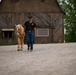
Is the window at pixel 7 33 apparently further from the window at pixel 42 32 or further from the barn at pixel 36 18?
the window at pixel 42 32

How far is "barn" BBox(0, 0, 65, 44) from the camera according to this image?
4194 centimetres

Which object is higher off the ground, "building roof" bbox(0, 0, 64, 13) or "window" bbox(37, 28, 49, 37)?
"building roof" bbox(0, 0, 64, 13)

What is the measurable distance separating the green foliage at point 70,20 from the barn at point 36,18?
8.64 m

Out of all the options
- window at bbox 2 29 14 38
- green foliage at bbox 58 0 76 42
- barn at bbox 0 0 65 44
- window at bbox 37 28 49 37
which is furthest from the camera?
green foliage at bbox 58 0 76 42

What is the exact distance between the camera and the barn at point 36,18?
41.9m

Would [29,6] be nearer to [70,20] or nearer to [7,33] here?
[7,33]

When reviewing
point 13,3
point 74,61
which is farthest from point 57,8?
point 74,61

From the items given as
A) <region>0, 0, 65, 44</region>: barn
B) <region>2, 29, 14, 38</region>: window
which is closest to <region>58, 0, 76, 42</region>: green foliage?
<region>0, 0, 65, 44</region>: barn

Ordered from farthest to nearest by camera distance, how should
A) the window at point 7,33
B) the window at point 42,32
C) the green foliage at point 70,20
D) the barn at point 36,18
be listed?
1. the green foliage at point 70,20
2. the window at point 42,32
3. the barn at point 36,18
4. the window at point 7,33

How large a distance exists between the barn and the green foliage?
8.64m

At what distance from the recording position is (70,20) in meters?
51.4

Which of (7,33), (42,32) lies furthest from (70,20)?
(7,33)

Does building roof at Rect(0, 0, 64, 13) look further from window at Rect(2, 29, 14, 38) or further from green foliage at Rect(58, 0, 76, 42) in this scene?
green foliage at Rect(58, 0, 76, 42)

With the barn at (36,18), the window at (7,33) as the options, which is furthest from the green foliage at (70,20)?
the window at (7,33)
